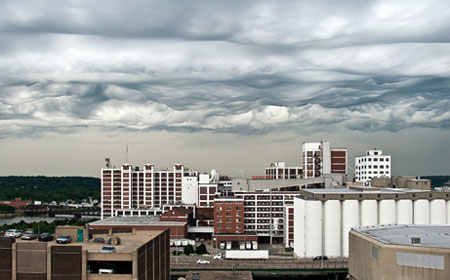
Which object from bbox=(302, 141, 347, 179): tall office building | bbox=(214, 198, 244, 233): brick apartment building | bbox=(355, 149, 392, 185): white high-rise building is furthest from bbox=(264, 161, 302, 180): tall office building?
bbox=(214, 198, 244, 233): brick apartment building

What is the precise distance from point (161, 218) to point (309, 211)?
27.1 metres

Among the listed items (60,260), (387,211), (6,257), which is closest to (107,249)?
(60,260)

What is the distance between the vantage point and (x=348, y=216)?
6694 centimetres

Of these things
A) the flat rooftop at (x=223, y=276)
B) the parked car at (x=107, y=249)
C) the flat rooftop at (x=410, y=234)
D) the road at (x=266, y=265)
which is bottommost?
the road at (x=266, y=265)

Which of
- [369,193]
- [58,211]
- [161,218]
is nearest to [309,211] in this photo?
[369,193]

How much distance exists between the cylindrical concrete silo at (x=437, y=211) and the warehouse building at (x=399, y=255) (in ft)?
96.2

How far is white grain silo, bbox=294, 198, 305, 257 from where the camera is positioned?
67250mm

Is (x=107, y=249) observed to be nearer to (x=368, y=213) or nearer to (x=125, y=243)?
(x=125, y=243)

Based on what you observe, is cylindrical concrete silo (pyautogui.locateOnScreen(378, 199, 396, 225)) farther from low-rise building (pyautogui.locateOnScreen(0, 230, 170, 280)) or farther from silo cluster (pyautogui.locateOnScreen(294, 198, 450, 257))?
low-rise building (pyautogui.locateOnScreen(0, 230, 170, 280))

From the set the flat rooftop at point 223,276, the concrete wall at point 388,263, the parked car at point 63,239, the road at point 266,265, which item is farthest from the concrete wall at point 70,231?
the road at point 266,265

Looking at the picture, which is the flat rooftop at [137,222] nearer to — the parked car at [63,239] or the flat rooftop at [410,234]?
the flat rooftop at [410,234]

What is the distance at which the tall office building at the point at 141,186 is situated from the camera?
10631 centimetres

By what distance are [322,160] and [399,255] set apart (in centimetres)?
7074

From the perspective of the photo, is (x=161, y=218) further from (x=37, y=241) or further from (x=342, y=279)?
(x=37, y=241)
